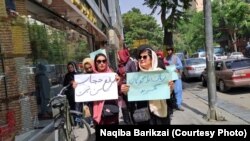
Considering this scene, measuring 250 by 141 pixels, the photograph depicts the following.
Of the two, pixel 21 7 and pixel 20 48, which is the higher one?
pixel 21 7

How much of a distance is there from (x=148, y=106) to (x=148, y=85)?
0.81 feet

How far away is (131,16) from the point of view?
3091 inches

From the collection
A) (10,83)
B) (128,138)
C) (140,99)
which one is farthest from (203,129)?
(10,83)

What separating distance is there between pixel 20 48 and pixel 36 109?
133 centimetres

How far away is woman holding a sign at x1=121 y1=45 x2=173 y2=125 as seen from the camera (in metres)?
5.09

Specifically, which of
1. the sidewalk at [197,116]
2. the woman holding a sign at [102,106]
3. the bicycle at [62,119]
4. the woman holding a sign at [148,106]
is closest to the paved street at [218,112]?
the sidewalk at [197,116]

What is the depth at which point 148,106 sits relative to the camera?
525 centimetres

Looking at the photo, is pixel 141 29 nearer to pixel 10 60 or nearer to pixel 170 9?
pixel 170 9

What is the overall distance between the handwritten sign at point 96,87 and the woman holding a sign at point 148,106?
42 centimetres

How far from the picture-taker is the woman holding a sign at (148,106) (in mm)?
5092

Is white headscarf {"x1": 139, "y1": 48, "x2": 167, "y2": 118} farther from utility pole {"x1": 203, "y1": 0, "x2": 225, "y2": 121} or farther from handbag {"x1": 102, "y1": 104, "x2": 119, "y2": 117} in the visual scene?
utility pole {"x1": 203, "y1": 0, "x2": 225, "y2": 121}

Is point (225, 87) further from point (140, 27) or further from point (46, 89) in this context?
point (140, 27)

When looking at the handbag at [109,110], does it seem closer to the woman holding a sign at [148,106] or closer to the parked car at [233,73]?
the woman holding a sign at [148,106]

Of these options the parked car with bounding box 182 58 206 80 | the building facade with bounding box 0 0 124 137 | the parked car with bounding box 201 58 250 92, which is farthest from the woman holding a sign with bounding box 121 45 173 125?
the parked car with bounding box 182 58 206 80
